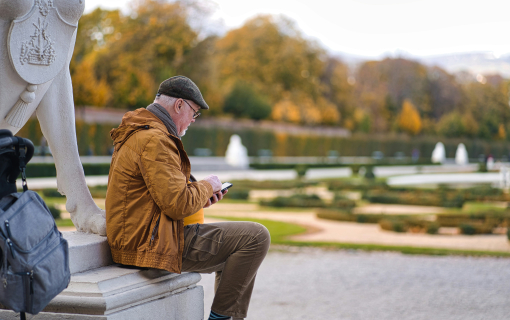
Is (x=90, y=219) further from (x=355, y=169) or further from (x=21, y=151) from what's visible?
(x=355, y=169)

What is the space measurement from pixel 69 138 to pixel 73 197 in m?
0.32

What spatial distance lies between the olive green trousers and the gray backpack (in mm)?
903

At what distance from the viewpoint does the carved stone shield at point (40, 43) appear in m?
2.61

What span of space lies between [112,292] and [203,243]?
1.61 feet

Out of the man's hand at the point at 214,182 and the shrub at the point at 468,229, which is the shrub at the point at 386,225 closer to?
the shrub at the point at 468,229

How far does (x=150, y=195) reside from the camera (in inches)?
A: 106

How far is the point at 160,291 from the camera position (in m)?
2.89

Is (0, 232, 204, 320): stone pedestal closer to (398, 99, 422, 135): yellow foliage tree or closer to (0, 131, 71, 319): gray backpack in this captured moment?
(0, 131, 71, 319): gray backpack

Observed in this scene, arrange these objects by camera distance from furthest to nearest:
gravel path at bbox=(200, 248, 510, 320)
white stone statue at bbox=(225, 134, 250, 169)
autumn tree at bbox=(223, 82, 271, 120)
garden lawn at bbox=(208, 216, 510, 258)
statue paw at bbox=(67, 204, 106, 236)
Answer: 1. autumn tree at bbox=(223, 82, 271, 120)
2. white stone statue at bbox=(225, 134, 250, 169)
3. garden lawn at bbox=(208, 216, 510, 258)
4. gravel path at bbox=(200, 248, 510, 320)
5. statue paw at bbox=(67, 204, 106, 236)

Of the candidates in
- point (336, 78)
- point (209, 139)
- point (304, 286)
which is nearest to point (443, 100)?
point (336, 78)

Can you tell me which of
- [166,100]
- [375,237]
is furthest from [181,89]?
[375,237]

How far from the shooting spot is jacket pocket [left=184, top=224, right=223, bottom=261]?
2.85 m

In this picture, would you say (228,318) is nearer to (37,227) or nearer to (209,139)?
(37,227)

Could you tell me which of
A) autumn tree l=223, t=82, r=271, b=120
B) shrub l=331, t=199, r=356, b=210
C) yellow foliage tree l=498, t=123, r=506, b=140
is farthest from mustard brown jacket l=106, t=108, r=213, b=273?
yellow foliage tree l=498, t=123, r=506, b=140
